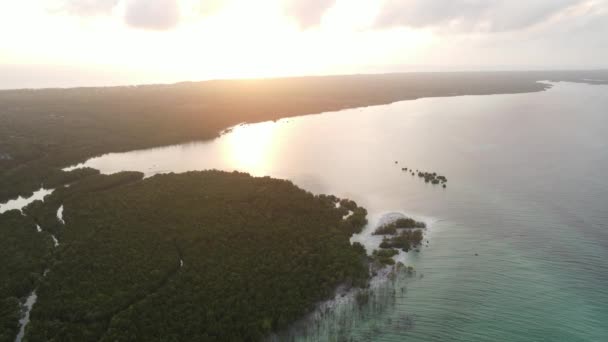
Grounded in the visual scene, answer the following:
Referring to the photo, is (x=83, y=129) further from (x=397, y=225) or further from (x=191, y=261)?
(x=397, y=225)

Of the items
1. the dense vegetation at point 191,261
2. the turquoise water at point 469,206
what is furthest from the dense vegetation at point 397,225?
the dense vegetation at point 191,261

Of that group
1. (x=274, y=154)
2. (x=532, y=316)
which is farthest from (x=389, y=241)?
(x=274, y=154)

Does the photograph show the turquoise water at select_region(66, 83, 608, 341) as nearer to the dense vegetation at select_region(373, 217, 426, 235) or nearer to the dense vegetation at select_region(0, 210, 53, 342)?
the dense vegetation at select_region(373, 217, 426, 235)

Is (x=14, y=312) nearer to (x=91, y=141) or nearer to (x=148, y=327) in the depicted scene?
(x=148, y=327)

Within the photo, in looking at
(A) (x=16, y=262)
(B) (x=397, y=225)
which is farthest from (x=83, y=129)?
(B) (x=397, y=225)

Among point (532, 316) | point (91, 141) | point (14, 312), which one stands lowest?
point (532, 316)
